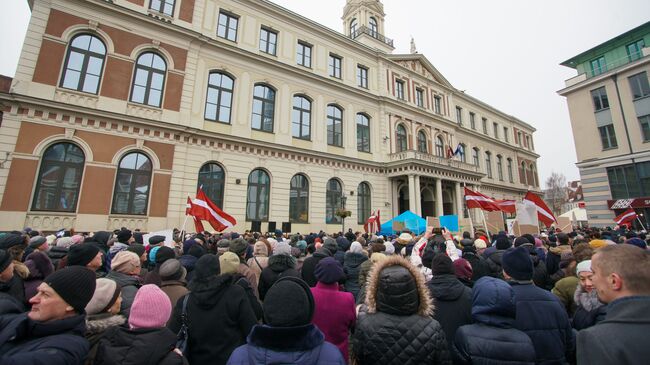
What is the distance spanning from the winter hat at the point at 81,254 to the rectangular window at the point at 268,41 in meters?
19.6

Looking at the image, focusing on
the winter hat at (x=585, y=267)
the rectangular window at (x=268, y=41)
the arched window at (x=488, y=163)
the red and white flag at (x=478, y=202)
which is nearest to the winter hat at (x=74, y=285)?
the winter hat at (x=585, y=267)

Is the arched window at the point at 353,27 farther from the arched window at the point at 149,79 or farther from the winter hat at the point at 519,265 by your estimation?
the winter hat at the point at 519,265

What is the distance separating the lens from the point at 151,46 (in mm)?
15734

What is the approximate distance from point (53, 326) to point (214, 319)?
1.22m

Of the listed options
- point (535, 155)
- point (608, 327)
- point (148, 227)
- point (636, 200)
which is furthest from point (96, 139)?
point (535, 155)

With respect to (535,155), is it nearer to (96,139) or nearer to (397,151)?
(397,151)

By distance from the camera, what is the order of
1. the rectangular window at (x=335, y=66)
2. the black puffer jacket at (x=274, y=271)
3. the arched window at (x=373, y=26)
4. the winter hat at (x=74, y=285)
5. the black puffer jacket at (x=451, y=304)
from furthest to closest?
the arched window at (x=373, y=26)
the rectangular window at (x=335, y=66)
the black puffer jacket at (x=274, y=271)
the black puffer jacket at (x=451, y=304)
the winter hat at (x=74, y=285)

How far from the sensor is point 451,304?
303 cm

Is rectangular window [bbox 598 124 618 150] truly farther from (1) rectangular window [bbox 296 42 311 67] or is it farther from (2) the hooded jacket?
(2) the hooded jacket

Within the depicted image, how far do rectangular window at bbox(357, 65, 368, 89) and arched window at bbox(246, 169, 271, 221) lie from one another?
41.4ft

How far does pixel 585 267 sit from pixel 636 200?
27336 mm

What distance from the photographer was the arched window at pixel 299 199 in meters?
19.5

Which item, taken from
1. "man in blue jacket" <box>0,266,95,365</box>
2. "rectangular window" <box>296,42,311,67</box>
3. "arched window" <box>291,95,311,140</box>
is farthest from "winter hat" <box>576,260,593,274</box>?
"rectangular window" <box>296,42,311,67</box>

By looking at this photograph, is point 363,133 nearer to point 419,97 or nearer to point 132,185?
point 419,97
